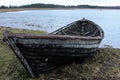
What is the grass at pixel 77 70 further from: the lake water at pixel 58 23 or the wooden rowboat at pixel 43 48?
the lake water at pixel 58 23

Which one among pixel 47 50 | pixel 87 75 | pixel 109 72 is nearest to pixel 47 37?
pixel 47 50

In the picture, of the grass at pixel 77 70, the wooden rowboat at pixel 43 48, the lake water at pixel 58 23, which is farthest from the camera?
the lake water at pixel 58 23

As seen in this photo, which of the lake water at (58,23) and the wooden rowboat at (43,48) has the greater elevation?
the wooden rowboat at (43,48)

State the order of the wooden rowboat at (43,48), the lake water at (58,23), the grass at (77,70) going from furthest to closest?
the lake water at (58,23) → the grass at (77,70) → the wooden rowboat at (43,48)

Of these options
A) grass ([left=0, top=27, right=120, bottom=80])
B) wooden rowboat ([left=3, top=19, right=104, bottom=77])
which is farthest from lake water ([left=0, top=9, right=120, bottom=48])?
wooden rowboat ([left=3, top=19, right=104, bottom=77])

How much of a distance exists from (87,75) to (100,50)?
2.55 m

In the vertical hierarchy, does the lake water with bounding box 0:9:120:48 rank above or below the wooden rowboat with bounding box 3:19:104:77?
below

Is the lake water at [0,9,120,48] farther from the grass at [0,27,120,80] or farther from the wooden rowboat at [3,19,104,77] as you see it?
the wooden rowboat at [3,19,104,77]

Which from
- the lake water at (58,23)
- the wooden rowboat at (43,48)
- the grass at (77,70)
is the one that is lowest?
the lake water at (58,23)

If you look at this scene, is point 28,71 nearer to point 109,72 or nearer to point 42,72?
point 42,72

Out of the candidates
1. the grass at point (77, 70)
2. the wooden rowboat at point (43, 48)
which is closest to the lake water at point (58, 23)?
the grass at point (77, 70)

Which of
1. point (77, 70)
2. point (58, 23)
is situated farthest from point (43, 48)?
point (58, 23)

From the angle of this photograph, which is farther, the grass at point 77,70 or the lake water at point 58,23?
the lake water at point 58,23

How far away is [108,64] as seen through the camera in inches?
347
